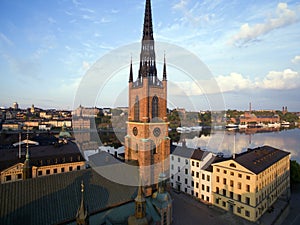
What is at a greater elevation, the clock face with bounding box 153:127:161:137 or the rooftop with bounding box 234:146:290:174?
the clock face with bounding box 153:127:161:137

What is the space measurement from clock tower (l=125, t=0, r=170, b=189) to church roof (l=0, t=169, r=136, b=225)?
6914mm

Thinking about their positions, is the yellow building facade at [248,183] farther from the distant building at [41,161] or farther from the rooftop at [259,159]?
the distant building at [41,161]

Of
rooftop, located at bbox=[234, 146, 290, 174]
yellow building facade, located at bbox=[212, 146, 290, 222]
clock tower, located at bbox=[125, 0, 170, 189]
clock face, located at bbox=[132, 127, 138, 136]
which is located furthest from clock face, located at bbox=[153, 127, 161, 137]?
rooftop, located at bbox=[234, 146, 290, 174]

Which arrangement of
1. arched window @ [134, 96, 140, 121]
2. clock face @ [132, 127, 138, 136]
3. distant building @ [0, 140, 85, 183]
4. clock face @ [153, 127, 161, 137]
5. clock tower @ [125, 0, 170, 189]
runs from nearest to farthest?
clock tower @ [125, 0, 170, 189]
clock face @ [153, 127, 161, 137]
clock face @ [132, 127, 138, 136]
arched window @ [134, 96, 140, 121]
distant building @ [0, 140, 85, 183]

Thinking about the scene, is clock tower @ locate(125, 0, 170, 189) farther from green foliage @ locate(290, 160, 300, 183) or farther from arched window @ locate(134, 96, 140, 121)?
green foliage @ locate(290, 160, 300, 183)

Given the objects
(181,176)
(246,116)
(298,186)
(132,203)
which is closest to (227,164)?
(181,176)

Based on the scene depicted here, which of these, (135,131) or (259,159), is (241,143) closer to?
(259,159)

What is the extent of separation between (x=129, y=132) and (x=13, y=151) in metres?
22.9

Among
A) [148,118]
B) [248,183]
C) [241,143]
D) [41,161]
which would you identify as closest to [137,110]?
[148,118]

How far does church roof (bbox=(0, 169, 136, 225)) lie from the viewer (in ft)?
43.5

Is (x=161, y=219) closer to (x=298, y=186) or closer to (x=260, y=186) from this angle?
(x=260, y=186)

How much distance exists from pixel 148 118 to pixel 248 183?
15.4 meters

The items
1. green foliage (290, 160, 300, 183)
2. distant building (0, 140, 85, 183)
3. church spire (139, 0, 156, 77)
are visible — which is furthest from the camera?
green foliage (290, 160, 300, 183)

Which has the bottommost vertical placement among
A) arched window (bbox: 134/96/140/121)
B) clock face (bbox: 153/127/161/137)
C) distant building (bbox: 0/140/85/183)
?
distant building (bbox: 0/140/85/183)
